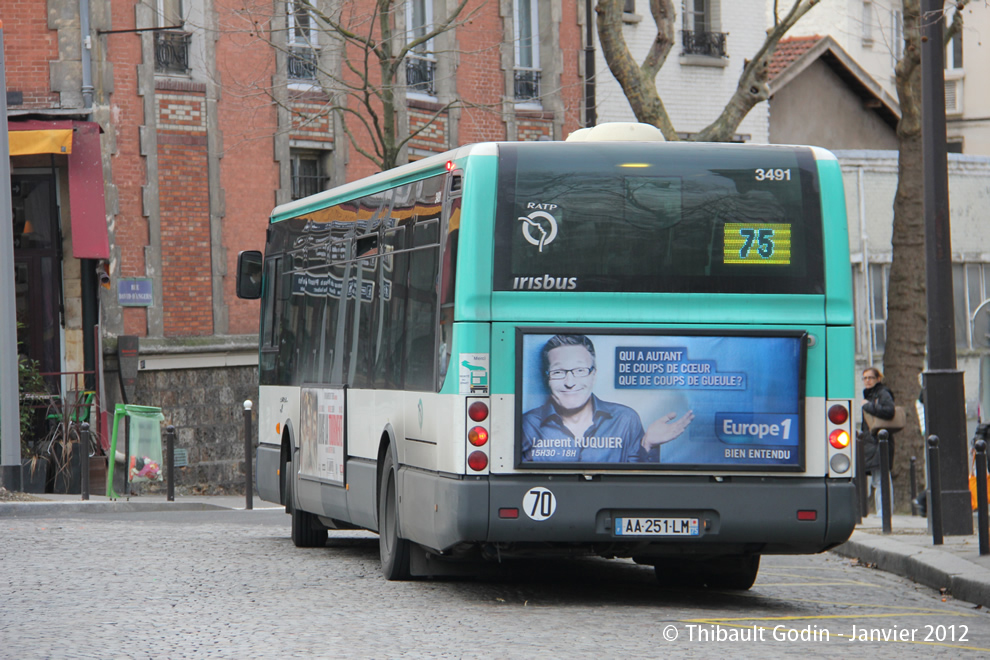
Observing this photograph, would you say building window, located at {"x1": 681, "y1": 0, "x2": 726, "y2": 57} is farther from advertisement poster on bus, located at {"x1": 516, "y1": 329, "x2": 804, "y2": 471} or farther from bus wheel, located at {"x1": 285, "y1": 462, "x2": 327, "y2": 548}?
advertisement poster on bus, located at {"x1": 516, "y1": 329, "x2": 804, "y2": 471}

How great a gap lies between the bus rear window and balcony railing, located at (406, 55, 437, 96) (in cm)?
1802

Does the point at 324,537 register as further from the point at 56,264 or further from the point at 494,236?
the point at 56,264

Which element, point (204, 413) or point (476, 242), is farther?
point (204, 413)

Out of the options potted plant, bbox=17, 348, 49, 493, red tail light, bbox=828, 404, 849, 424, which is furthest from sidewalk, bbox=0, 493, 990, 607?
red tail light, bbox=828, 404, 849, 424

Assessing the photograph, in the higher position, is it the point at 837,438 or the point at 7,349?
the point at 7,349

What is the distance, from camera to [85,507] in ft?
57.9

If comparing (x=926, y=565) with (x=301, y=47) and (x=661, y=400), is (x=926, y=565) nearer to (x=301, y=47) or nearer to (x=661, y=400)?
(x=661, y=400)

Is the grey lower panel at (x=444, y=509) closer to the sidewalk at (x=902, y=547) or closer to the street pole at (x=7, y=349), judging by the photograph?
the sidewalk at (x=902, y=547)

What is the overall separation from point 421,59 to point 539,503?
1934 centimetres

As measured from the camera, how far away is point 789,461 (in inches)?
375

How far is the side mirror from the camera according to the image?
15.5 m

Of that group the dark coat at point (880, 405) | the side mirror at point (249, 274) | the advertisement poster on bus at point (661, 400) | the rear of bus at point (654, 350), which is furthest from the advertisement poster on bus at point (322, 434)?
the dark coat at point (880, 405)

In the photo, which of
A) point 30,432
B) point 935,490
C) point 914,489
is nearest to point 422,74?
point 30,432

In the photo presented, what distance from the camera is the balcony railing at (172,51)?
79.2ft
